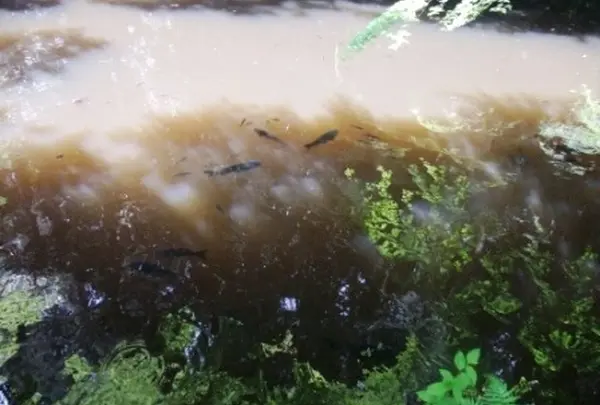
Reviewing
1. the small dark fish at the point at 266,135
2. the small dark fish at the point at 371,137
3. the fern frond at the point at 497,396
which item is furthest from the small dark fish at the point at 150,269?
the small dark fish at the point at 371,137

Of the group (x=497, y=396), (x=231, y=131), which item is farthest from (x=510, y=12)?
(x=497, y=396)

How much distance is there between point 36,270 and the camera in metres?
3.30

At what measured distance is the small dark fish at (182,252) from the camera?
3447mm

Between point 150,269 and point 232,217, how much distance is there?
27.0 inches

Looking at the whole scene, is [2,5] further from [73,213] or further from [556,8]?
[556,8]

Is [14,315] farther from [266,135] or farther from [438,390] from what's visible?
[266,135]

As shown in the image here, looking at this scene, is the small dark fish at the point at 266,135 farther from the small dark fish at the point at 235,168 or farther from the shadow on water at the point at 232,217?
the small dark fish at the point at 235,168

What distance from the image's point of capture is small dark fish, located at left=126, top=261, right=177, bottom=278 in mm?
3305

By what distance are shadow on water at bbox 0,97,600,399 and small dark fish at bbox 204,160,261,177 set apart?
2cm

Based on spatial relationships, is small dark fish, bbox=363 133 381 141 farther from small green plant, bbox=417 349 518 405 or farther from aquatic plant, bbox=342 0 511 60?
small green plant, bbox=417 349 518 405

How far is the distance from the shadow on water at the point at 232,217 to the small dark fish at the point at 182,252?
0.03 ft

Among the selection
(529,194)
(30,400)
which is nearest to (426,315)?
(529,194)

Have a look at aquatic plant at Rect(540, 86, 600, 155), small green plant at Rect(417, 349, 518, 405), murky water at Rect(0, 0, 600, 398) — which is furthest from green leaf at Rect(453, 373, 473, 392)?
aquatic plant at Rect(540, 86, 600, 155)

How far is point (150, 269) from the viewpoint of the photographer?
334 cm
